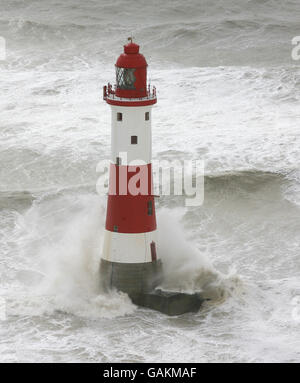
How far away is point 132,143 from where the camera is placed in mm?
27234

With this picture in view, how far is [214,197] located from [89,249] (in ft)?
25.2

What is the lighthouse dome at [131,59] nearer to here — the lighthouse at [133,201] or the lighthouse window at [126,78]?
the lighthouse at [133,201]

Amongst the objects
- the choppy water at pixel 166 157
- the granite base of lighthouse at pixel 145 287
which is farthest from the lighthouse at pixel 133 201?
the choppy water at pixel 166 157

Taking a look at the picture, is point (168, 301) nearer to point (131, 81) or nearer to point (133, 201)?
point (133, 201)

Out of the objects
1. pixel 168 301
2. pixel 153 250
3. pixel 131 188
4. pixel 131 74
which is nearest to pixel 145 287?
pixel 168 301

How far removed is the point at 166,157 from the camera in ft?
131

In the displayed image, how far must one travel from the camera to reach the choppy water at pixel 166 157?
27.8 metres

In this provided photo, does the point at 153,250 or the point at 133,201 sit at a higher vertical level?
the point at 133,201

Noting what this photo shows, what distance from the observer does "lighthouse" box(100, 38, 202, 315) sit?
2712 cm

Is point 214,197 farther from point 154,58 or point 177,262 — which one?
point 154,58

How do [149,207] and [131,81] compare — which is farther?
[149,207]

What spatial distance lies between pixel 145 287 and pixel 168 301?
2.16 ft

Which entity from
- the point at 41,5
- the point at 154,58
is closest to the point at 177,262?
the point at 154,58

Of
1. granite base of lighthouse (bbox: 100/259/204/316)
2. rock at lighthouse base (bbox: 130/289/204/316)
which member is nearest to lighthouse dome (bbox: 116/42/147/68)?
granite base of lighthouse (bbox: 100/259/204/316)
